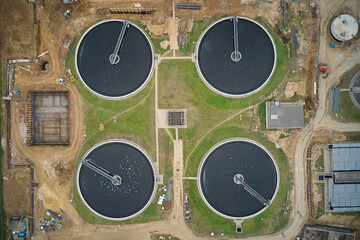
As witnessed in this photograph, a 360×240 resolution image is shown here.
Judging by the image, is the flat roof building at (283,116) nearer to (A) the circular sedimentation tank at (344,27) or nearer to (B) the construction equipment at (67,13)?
(A) the circular sedimentation tank at (344,27)

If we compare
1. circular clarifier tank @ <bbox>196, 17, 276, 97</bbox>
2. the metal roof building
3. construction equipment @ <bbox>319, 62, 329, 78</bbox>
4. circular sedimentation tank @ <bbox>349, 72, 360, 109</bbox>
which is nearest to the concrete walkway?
circular clarifier tank @ <bbox>196, 17, 276, 97</bbox>

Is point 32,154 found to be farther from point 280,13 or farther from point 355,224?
point 355,224

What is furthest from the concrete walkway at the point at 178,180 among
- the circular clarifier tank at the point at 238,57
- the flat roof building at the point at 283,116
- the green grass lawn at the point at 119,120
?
the flat roof building at the point at 283,116

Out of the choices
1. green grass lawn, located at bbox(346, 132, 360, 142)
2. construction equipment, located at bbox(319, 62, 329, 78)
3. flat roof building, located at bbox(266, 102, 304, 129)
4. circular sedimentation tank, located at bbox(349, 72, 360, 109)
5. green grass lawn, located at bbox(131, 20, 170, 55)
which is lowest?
green grass lawn, located at bbox(346, 132, 360, 142)

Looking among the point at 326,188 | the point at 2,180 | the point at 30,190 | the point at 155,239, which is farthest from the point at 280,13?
the point at 2,180

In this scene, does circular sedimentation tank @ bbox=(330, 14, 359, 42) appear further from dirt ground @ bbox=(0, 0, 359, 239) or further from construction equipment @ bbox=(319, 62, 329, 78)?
construction equipment @ bbox=(319, 62, 329, 78)

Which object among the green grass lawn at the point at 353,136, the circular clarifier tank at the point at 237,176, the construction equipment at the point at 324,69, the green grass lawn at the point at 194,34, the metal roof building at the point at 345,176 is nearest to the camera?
the metal roof building at the point at 345,176

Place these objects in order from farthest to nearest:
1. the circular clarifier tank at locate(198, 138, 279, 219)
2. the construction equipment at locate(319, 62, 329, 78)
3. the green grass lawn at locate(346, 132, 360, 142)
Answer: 1. the green grass lawn at locate(346, 132, 360, 142)
2. the circular clarifier tank at locate(198, 138, 279, 219)
3. the construction equipment at locate(319, 62, 329, 78)

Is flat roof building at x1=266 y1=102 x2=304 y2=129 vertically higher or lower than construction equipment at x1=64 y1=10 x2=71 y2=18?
lower
